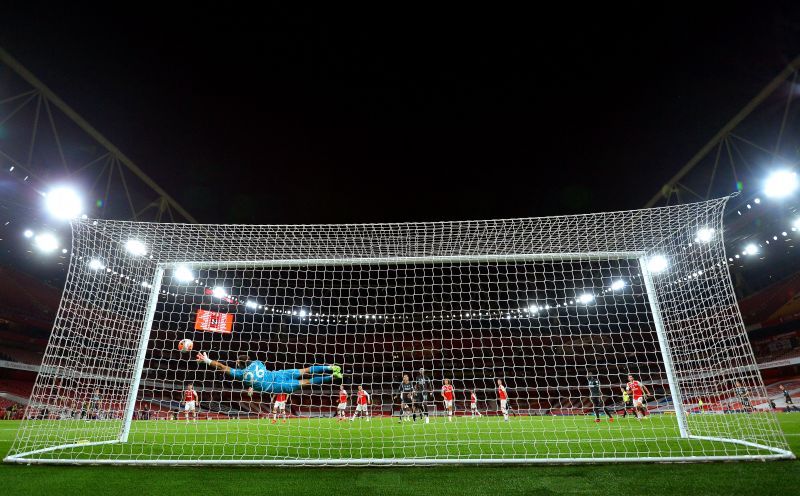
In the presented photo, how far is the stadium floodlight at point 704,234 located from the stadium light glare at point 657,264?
100 centimetres

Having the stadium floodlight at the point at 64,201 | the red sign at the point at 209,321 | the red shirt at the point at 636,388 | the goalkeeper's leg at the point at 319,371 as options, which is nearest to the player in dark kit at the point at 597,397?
the red shirt at the point at 636,388

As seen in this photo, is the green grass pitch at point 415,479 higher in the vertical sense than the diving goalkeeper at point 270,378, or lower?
lower

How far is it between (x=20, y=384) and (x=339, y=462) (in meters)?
32.4

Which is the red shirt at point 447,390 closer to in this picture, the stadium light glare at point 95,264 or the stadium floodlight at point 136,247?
the stadium floodlight at point 136,247

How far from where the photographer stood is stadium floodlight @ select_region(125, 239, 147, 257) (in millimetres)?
6410

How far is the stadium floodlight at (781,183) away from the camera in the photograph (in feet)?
48.7

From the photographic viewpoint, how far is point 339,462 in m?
4.18

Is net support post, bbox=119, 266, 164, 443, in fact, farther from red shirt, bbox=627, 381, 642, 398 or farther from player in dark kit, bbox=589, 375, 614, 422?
red shirt, bbox=627, 381, 642, 398

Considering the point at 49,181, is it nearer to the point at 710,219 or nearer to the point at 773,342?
the point at 710,219

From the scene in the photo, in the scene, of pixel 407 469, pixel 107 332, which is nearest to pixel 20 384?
pixel 107 332

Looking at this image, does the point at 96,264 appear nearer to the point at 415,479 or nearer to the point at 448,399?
the point at 415,479

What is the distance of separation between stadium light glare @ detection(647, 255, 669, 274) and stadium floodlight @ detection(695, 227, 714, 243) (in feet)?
3.30

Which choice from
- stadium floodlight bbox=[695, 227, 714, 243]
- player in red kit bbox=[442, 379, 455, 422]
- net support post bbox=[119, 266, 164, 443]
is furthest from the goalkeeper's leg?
stadium floodlight bbox=[695, 227, 714, 243]

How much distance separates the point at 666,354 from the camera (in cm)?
624
